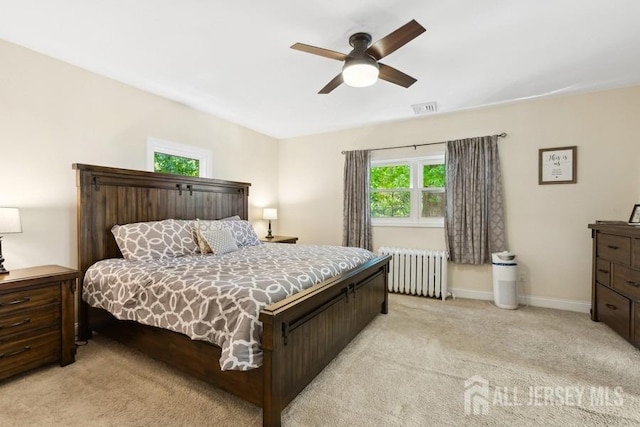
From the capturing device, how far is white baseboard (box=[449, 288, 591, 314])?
11.2 ft

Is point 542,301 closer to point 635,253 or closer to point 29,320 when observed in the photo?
point 635,253

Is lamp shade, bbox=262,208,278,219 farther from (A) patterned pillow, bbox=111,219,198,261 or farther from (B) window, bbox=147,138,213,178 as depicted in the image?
(A) patterned pillow, bbox=111,219,198,261

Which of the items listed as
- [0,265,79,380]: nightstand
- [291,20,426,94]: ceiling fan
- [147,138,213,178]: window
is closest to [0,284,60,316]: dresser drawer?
[0,265,79,380]: nightstand

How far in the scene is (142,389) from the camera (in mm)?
1934

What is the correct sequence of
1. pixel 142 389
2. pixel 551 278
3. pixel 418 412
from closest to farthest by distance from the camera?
1. pixel 418 412
2. pixel 142 389
3. pixel 551 278

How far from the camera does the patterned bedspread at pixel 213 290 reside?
5.18 ft

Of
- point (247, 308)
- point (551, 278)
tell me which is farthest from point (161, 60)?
point (551, 278)

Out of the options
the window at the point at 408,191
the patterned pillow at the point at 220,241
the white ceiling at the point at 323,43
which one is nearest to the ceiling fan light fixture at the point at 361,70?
the white ceiling at the point at 323,43

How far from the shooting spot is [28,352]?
2.06 meters

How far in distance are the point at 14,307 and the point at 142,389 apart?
1037mm

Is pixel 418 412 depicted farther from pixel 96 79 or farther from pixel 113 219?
pixel 96 79

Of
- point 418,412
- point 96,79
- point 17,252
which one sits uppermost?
point 96,79

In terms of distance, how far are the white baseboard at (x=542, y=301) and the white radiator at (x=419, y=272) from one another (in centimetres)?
25

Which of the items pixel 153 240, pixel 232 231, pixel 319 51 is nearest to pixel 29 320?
pixel 153 240
